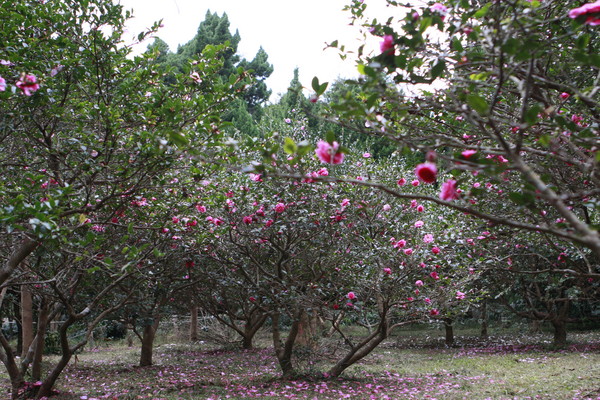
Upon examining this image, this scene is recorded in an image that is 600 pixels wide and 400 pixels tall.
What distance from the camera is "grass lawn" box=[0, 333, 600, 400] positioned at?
6164 mm

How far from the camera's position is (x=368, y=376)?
7691 millimetres

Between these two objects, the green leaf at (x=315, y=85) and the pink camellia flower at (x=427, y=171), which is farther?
the green leaf at (x=315, y=85)

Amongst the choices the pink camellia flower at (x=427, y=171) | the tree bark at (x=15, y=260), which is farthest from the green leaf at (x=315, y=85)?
the tree bark at (x=15, y=260)

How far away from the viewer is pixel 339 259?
622 cm

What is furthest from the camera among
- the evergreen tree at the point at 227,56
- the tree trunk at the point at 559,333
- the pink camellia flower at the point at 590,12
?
the evergreen tree at the point at 227,56

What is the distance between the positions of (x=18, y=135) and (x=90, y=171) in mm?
Answer: 940

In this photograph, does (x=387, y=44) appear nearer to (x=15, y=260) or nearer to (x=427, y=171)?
(x=427, y=171)

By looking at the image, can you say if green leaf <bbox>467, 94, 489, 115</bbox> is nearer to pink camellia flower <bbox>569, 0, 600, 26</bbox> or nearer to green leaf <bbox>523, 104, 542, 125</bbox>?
green leaf <bbox>523, 104, 542, 125</bbox>

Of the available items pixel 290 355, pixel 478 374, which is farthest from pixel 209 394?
pixel 478 374

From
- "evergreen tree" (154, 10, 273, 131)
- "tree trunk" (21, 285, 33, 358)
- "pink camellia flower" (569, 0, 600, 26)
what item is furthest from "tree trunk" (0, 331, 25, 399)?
"evergreen tree" (154, 10, 273, 131)

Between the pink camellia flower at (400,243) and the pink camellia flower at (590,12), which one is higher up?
the pink camellia flower at (590,12)

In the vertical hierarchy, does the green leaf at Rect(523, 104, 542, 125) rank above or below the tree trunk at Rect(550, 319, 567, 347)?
above

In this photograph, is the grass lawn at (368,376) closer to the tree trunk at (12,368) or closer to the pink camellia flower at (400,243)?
the tree trunk at (12,368)

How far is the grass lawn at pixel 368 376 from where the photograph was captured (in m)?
6.16
